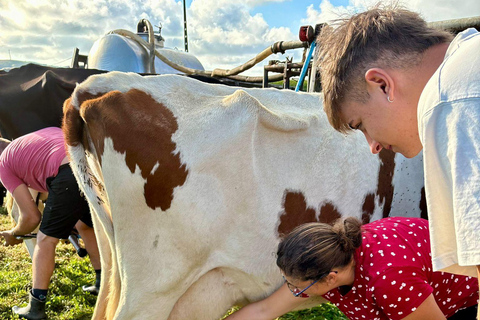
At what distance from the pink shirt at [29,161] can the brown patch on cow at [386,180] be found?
8.07 ft

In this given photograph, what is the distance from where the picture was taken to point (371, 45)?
111cm

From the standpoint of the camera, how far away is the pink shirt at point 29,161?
365 cm

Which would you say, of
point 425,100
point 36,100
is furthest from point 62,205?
point 425,100

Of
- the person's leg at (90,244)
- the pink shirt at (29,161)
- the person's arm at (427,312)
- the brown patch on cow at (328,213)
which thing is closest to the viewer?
the person's arm at (427,312)

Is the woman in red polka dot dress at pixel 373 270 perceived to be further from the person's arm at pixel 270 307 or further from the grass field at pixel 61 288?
the grass field at pixel 61 288

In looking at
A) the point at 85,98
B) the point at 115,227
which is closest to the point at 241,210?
the point at 115,227

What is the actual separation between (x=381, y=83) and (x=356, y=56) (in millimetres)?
104

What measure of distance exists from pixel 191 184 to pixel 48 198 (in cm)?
187

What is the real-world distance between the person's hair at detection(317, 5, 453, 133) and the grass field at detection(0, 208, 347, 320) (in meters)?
2.56

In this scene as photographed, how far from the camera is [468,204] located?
2.43ft

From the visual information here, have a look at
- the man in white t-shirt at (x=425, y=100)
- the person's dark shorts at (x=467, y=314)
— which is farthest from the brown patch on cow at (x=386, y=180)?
the man in white t-shirt at (x=425, y=100)

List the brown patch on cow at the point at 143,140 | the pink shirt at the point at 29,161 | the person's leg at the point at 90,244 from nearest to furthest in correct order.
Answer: the brown patch on cow at the point at 143,140 → the pink shirt at the point at 29,161 → the person's leg at the point at 90,244

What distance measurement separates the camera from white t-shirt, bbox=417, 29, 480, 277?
2.43 ft

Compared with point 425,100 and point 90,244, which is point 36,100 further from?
point 425,100
